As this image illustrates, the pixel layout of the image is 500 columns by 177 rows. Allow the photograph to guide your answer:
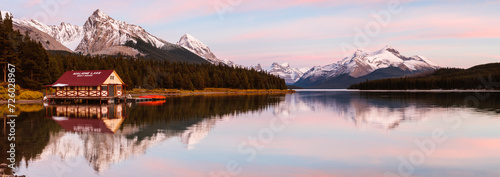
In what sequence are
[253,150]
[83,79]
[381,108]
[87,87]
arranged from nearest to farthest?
[253,150] < [381,108] < [87,87] < [83,79]

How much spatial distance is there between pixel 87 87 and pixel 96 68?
6761 centimetres

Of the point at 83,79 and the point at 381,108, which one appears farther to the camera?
the point at 83,79

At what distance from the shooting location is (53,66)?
99.2 m

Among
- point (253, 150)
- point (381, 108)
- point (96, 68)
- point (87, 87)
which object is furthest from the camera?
point (96, 68)

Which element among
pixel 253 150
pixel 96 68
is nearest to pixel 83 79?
pixel 96 68

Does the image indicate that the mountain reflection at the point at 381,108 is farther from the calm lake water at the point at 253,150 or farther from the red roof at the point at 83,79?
the red roof at the point at 83,79

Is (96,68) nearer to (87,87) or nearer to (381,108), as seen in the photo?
(87,87)

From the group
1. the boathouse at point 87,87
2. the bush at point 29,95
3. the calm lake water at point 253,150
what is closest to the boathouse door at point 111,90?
the boathouse at point 87,87

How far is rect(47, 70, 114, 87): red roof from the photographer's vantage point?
77.3 m

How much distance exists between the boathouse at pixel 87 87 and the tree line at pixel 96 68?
37.2ft

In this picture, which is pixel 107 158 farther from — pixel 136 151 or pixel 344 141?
pixel 344 141

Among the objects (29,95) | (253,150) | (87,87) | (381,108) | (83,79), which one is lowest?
(253,150)

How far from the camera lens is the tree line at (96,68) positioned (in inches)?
3302

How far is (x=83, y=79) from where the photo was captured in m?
79.3
